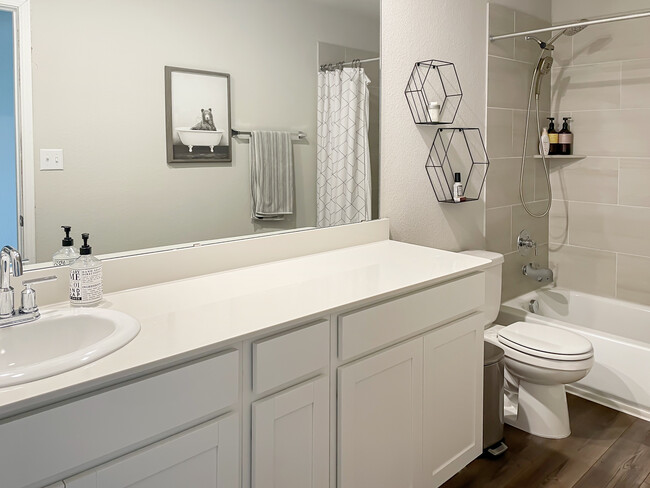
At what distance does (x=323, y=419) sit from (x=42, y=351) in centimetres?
73

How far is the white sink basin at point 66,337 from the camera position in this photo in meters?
1.17

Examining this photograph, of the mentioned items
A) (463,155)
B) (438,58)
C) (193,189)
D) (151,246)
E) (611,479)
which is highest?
(438,58)

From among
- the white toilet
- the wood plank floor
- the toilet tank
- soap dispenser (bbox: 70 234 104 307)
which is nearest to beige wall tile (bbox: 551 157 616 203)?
the toilet tank

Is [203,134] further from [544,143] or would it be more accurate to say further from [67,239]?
[544,143]

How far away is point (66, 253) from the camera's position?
1519 millimetres

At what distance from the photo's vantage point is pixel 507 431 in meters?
2.48

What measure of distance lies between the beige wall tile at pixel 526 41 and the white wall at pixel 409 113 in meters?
0.35

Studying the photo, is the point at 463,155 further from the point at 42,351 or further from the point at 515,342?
the point at 42,351

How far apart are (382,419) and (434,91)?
163 centimetres

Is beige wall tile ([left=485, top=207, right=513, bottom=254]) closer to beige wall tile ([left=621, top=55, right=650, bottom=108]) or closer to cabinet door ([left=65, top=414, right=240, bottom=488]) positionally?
beige wall tile ([left=621, top=55, right=650, bottom=108])

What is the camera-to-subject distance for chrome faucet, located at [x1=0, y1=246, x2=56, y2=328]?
1.28 m

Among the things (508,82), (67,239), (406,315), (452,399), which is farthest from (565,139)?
(67,239)

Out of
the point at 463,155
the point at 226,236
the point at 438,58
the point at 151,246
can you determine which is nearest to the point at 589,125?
the point at 463,155

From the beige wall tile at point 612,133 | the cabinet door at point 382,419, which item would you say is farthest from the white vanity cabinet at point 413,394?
the beige wall tile at point 612,133
